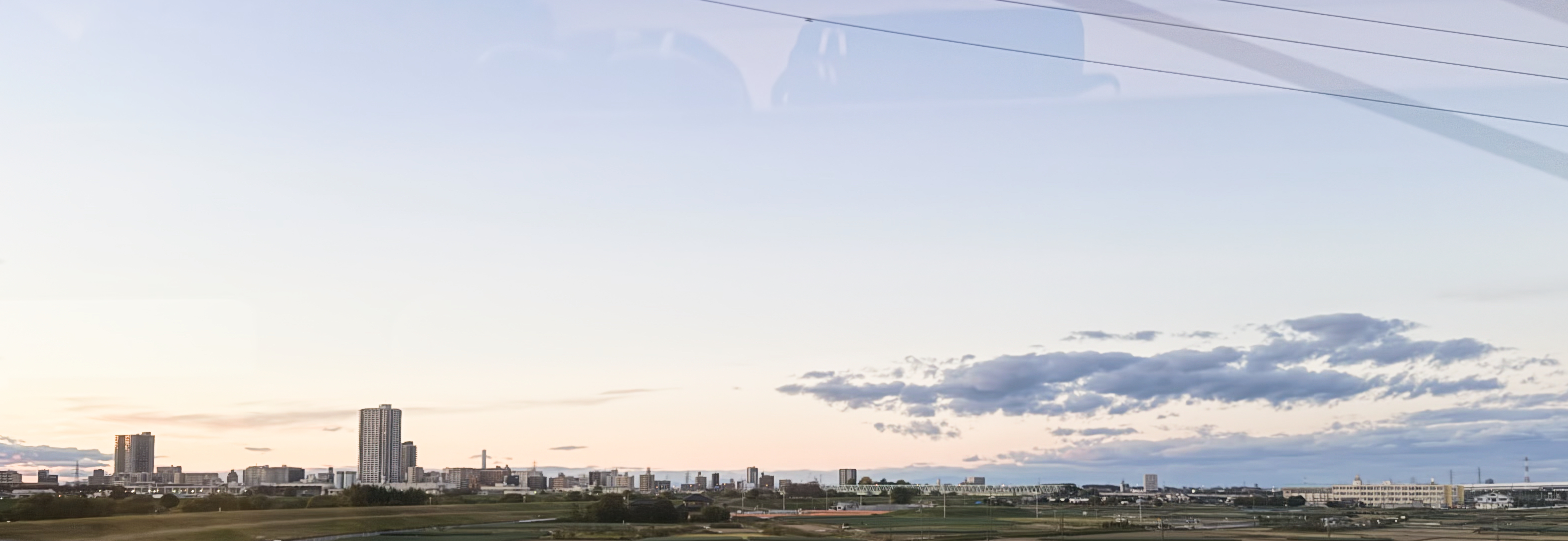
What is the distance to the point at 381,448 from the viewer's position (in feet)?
275

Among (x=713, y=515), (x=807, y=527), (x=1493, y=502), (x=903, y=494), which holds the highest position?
(x=713, y=515)

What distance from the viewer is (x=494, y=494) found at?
291 ft

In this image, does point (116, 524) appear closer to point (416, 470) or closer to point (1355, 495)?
point (416, 470)

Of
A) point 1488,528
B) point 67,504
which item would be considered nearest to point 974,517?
point 1488,528

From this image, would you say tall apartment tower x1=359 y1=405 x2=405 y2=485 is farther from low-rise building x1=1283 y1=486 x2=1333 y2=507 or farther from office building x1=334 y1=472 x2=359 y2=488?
low-rise building x1=1283 y1=486 x2=1333 y2=507

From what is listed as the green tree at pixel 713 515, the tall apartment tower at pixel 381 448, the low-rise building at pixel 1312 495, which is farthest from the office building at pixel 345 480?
the low-rise building at pixel 1312 495

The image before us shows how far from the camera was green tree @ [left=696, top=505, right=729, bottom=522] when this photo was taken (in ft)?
223

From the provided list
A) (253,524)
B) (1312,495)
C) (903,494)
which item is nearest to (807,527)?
(253,524)

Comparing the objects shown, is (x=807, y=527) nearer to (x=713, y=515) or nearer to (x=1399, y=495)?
(x=713, y=515)

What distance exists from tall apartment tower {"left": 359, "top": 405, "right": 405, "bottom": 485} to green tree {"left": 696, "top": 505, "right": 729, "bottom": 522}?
64.5ft

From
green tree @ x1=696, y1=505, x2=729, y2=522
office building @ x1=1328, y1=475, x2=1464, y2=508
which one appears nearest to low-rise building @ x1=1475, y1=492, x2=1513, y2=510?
office building @ x1=1328, y1=475, x2=1464, y2=508

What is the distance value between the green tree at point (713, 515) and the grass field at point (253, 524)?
9663 mm

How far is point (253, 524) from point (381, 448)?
27.4 metres

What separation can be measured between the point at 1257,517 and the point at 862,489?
35886 millimetres
